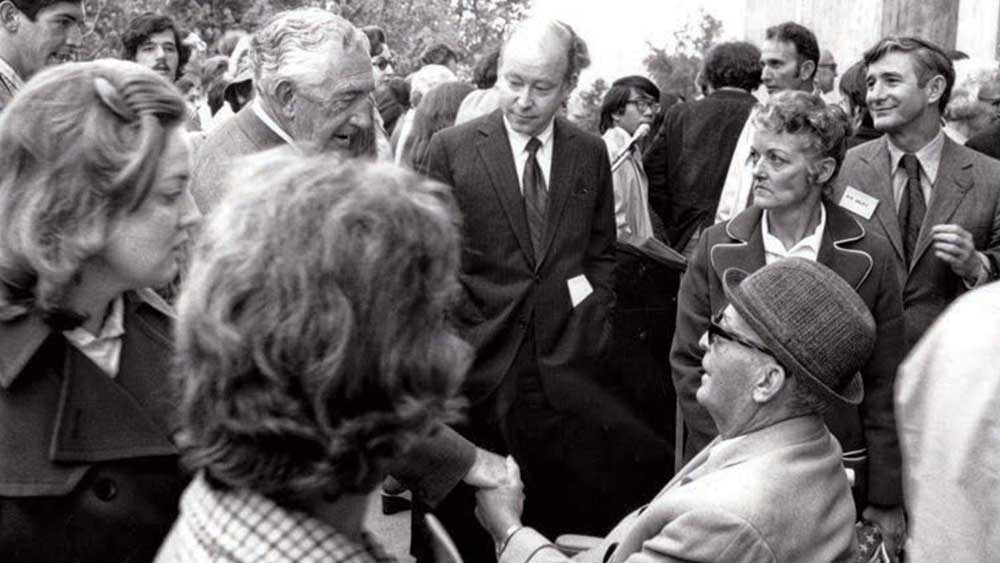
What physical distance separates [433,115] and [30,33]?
8.41 ft

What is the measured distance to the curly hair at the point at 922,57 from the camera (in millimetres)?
5891

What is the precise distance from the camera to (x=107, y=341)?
2.50 meters

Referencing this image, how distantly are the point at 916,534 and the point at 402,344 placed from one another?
72 cm

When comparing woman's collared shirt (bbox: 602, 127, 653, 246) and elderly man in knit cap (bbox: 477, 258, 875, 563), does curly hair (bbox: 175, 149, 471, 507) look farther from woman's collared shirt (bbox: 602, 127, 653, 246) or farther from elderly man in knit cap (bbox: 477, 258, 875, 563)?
woman's collared shirt (bbox: 602, 127, 653, 246)

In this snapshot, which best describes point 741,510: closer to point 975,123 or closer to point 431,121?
point 431,121

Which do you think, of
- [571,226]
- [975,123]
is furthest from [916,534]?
[975,123]

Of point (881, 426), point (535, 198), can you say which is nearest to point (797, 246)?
point (881, 426)

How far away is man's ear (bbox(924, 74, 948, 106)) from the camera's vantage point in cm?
586

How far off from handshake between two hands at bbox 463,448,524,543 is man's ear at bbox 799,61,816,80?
199 inches

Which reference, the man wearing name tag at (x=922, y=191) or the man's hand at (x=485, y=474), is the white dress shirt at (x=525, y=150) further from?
the man's hand at (x=485, y=474)

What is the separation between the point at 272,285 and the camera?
163 centimetres

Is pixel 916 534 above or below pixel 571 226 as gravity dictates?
above

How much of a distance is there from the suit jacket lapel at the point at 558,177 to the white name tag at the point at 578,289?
16cm

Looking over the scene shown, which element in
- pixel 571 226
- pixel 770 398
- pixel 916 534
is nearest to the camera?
pixel 916 534
